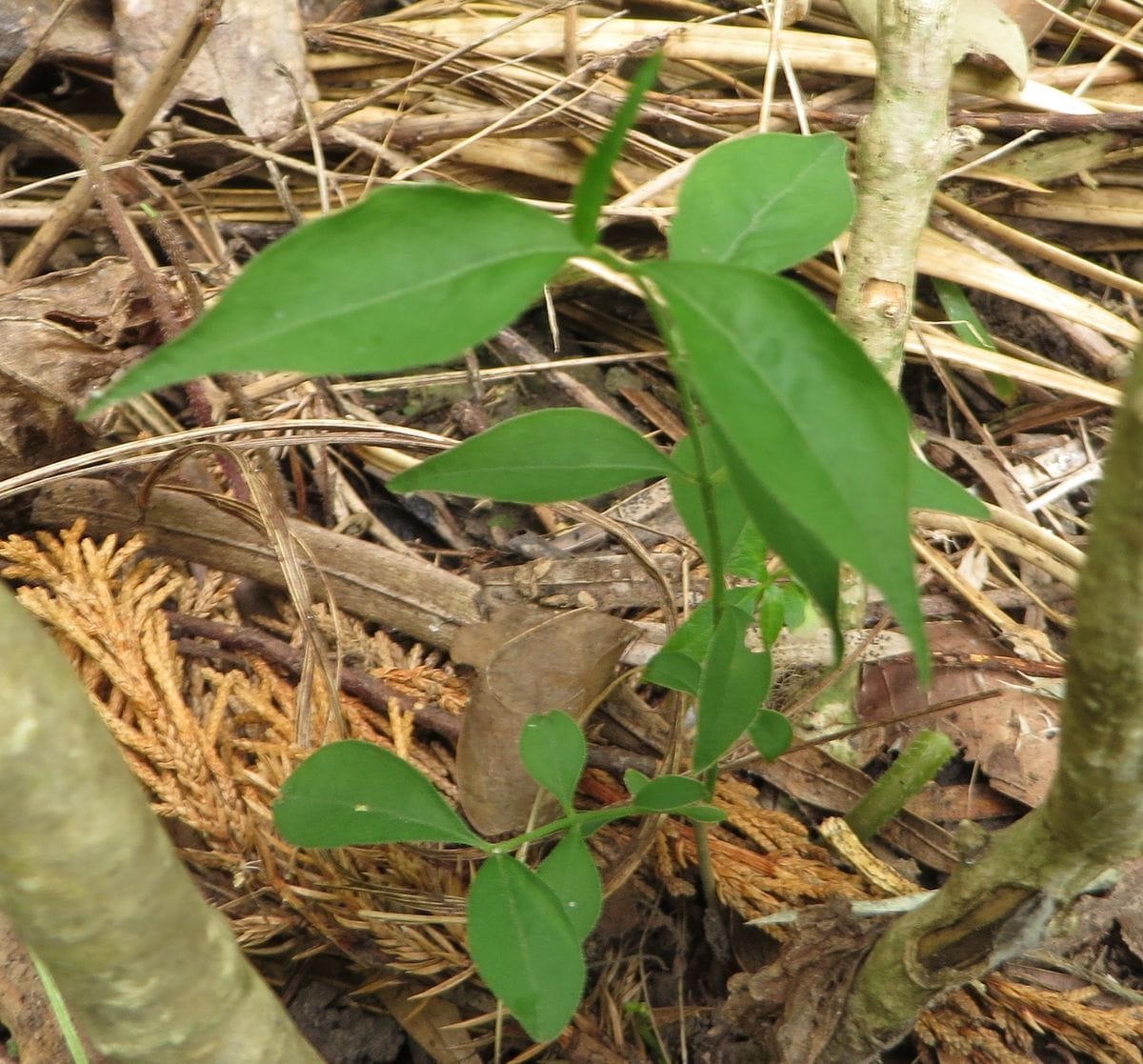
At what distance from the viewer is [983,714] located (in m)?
1.73

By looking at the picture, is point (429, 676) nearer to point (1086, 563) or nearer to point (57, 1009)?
point (57, 1009)

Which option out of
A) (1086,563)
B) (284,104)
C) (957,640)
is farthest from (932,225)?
(1086,563)

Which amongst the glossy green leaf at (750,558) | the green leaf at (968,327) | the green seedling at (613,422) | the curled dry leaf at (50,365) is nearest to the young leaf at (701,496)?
the green seedling at (613,422)

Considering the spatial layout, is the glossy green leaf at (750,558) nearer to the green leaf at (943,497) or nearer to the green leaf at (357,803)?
the green leaf at (943,497)

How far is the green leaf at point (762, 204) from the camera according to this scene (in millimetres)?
912

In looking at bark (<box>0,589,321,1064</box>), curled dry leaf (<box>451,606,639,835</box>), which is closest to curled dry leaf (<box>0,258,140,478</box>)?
curled dry leaf (<box>451,606,639,835</box>)

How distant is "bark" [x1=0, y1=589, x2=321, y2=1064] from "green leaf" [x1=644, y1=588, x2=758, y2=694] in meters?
0.53

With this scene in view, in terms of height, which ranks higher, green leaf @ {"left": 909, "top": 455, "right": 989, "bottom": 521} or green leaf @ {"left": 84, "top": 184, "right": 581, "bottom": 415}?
green leaf @ {"left": 84, "top": 184, "right": 581, "bottom": 415}

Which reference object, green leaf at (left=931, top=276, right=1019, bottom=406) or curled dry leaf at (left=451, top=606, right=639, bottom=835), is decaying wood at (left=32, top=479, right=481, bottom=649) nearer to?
curled dry leaf at (left=451, top=606, right=639, bottom=835)

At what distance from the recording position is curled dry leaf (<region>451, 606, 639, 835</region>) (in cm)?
142

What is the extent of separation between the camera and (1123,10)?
2406 mm

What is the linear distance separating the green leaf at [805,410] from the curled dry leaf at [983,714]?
47.2 inches

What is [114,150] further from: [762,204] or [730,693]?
[730,693]

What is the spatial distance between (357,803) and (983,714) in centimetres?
110
